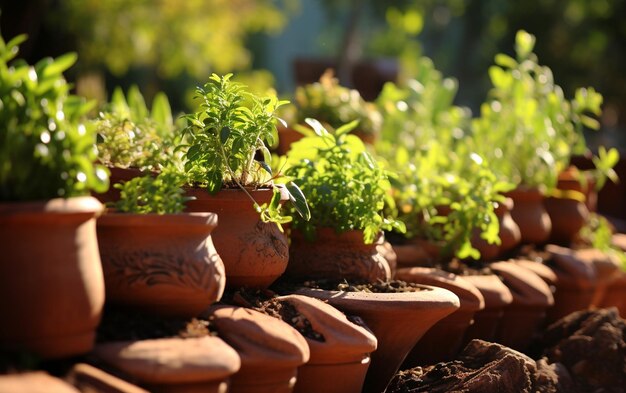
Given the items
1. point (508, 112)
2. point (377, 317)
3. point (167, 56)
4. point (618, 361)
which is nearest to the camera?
point (377, 317)

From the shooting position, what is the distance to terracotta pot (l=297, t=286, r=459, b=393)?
3373 mm

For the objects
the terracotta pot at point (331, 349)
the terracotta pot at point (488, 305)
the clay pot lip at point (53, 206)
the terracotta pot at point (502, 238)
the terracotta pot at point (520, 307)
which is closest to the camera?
the clay pot lip at point (53, 206)

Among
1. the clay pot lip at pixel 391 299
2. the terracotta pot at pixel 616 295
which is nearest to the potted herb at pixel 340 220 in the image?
the clay pot lip at pixel 391 299

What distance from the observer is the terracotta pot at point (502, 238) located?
15.5 ft

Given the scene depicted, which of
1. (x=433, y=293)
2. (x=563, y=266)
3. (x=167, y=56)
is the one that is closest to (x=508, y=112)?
(x=563, y=266)

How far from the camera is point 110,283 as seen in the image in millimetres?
2816

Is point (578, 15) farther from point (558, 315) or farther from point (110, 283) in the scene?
point (110, 283)

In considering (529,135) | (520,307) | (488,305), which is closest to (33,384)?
(488,305)

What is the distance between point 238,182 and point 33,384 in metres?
1.23

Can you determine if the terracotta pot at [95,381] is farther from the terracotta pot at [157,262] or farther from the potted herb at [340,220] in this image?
the potted herb at [340,220]

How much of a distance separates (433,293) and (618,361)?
1.16 meters

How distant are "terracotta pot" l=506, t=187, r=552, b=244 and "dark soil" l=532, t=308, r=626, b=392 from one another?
37.5 inches

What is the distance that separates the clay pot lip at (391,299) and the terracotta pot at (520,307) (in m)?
1.13

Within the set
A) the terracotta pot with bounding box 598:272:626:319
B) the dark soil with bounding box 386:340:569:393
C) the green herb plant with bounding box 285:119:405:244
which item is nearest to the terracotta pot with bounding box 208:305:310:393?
the dark soil with bounding box 386:340:569:393
